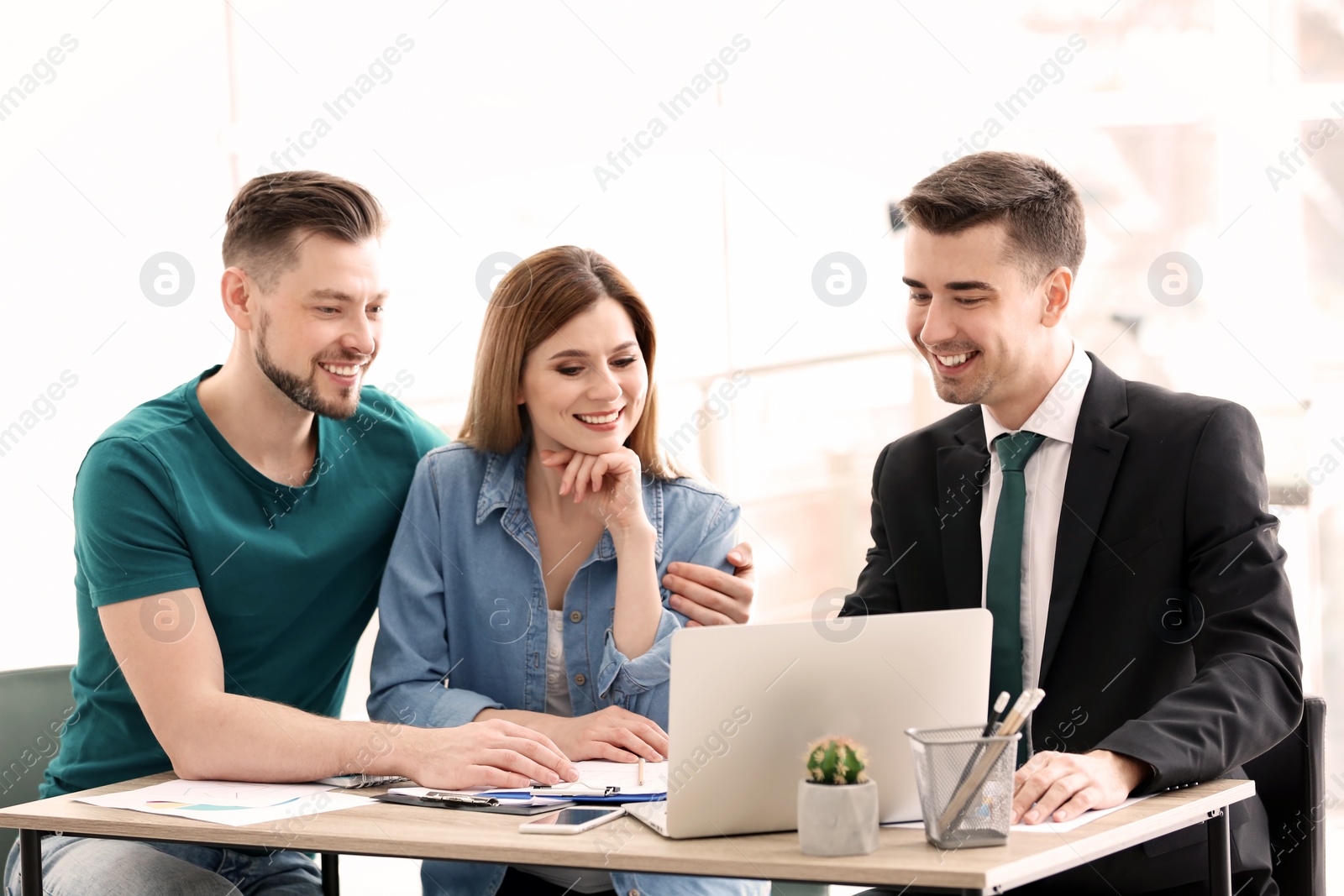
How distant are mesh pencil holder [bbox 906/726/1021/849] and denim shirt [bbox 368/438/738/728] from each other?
30.0 inches

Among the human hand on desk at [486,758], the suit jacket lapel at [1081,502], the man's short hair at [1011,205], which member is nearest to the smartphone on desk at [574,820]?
the human hand on desk at [486,758]

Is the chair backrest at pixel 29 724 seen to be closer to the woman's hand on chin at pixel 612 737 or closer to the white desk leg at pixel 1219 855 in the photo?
the woman's hand on chin at pixel 612 737

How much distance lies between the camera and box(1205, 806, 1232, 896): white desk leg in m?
1.53

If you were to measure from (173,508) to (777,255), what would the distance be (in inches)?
150

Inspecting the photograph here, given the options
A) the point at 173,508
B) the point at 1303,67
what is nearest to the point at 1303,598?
the point at 1303,67

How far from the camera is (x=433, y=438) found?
99.6 inches

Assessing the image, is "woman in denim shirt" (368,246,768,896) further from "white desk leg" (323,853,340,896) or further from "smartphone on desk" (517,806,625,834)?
"smartphone on desk" (517,806,625,834)

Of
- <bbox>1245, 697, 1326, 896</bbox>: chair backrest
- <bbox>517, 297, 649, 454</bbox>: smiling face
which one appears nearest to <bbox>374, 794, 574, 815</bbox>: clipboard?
<bbox>517, 297, 649, 454</bbox>: smiling face

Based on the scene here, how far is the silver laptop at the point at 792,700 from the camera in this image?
A: 1.42 metres

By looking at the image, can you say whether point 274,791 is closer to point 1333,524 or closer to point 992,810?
point 992,810

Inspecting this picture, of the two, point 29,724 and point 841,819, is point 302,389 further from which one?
point 841,819

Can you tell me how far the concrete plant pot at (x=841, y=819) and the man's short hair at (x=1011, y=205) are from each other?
103 centimetres

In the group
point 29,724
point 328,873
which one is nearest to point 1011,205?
point 328,873

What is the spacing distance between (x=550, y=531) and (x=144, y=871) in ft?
2.74
